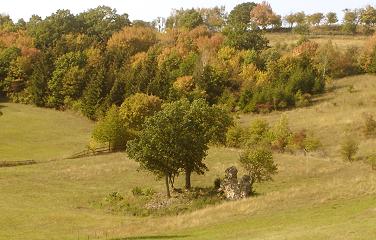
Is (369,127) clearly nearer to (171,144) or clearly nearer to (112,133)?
(112,133)

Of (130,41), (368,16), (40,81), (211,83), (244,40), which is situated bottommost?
(211,83)

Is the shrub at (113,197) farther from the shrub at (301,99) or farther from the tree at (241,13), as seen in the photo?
the tree at (241,13)

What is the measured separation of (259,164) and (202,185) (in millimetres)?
8193

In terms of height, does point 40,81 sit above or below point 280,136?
above

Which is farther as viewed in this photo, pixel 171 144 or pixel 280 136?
pixel 280 136

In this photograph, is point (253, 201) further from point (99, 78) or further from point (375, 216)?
point (99, 78)

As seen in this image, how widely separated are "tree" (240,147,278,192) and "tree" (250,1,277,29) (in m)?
133

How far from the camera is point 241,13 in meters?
189

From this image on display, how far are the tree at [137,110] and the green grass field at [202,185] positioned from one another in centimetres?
904

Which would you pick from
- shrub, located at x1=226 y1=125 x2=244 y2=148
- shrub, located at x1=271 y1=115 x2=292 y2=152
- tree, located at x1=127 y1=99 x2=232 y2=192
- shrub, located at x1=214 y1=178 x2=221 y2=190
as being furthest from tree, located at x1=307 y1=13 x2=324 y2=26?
shrub, located at x1=214 y1=178 x2=221 y2=190

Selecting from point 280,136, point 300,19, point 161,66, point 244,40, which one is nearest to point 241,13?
point 300,19

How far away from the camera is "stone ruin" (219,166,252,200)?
179ft

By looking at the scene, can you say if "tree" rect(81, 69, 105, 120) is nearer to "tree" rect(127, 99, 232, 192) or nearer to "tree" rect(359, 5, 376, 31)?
"tree" rect(127, 99, 232, 192)

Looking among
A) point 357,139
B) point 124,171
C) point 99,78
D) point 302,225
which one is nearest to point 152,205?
point 124,171
